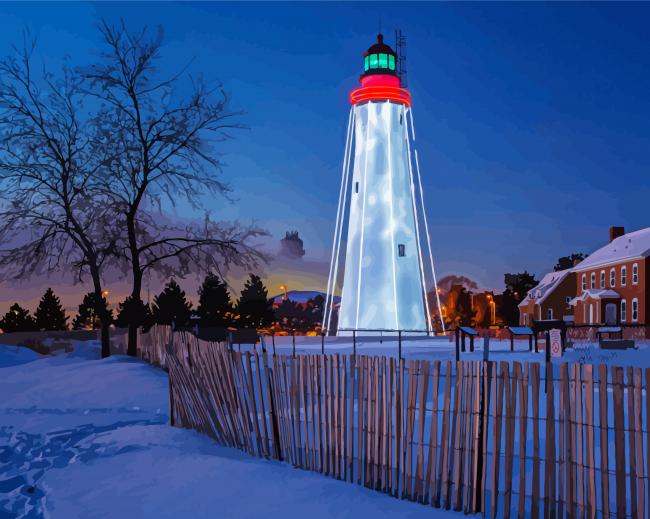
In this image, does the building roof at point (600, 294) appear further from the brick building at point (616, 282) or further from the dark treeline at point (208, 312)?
the dark treeline at point (208, 312)

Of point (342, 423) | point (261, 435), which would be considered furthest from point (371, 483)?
point (261, 435)

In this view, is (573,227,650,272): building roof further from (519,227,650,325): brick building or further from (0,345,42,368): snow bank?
→ (0,345,42,368): snow bank

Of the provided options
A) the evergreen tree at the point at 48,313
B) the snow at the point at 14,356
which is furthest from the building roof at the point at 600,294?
the evergreen tree at the point at 48,313

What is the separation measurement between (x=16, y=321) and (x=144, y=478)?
300ft

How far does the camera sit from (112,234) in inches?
1178

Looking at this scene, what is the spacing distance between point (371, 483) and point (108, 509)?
2.84 m

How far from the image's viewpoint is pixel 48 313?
92062mm

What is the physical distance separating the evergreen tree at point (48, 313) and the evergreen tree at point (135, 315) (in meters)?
7.60

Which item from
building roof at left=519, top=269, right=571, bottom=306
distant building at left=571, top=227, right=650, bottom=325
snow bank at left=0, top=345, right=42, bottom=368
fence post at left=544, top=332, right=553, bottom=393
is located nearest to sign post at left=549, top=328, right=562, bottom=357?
fence post at left=544, top=332, right=553, bottom=393

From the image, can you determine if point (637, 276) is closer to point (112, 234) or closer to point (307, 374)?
point (112, 234)

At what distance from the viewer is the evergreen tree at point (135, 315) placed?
1079 inches

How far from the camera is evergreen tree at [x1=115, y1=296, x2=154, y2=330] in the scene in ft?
89.9

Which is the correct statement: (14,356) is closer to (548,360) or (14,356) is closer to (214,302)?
(548,360)

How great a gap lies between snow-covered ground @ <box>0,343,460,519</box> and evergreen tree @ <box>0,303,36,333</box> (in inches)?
3189
